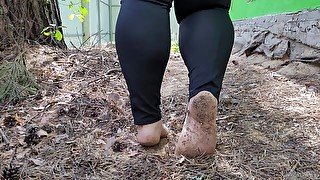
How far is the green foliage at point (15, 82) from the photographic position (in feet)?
4.72

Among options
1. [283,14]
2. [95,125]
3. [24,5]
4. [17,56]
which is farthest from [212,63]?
[283,14]

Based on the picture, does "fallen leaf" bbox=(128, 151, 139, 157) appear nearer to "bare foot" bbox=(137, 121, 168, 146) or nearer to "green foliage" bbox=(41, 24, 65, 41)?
"bare foot" bbox=(137, 121, 168, 146)

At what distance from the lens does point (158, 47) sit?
928 millimetres

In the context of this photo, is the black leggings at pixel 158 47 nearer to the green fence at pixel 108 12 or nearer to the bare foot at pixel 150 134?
the bare foot at pixel 150 134

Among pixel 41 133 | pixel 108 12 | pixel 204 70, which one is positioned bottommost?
pixel 108 12

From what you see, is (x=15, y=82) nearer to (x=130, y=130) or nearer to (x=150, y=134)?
(x=130, y=130)

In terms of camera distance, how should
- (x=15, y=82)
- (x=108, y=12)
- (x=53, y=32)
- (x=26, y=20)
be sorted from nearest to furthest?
(x=15, y=82), (x=26, y=20), (x=53, y=32), (x=108, y=12)

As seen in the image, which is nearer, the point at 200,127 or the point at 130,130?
the point at 200,127

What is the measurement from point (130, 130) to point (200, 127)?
1.04 ft

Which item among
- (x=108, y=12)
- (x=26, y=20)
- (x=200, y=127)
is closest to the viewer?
(x=200, y=127)

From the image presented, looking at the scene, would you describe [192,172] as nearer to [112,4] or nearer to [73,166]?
[73,166]

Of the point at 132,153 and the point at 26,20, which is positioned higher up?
the point at 26,20

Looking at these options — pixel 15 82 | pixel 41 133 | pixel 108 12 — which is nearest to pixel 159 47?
pixel 41 133

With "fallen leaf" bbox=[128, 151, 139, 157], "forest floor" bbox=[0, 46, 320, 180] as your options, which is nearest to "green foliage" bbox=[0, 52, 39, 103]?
"forest floor" bbox=[0, 46, 320, 180]
